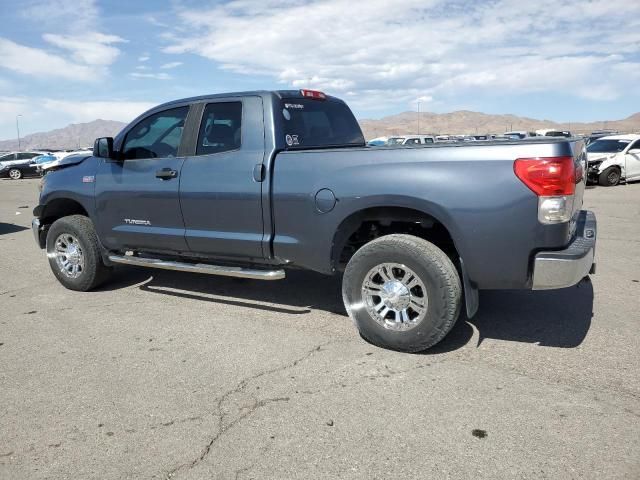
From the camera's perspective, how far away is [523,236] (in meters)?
3.57

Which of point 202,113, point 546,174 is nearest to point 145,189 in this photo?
point 202,113

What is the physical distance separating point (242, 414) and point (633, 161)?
18.4m

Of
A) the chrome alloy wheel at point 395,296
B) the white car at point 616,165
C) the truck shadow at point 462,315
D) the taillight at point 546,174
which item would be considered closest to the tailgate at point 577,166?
the taillight at point 546,174

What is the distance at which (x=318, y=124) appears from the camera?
525 cm

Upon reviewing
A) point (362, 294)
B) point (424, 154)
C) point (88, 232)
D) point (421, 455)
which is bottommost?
point (421, 455)

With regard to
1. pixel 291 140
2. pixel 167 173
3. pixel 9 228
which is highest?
pixel 291 140

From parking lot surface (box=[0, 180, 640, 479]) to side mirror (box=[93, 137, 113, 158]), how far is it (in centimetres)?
145

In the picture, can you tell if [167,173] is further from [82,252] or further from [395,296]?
[395,296]

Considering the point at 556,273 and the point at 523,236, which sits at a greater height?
the point at 523,236

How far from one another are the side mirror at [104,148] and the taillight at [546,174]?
3.84m

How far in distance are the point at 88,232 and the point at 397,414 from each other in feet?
13.1

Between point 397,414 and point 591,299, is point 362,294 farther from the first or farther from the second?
point 591,299

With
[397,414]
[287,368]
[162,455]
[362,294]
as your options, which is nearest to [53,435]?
[162,455]

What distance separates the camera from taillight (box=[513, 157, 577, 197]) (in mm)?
3445
